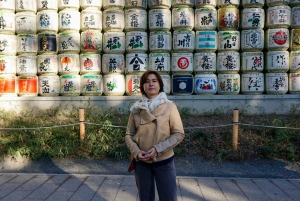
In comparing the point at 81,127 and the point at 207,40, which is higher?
the point at 207,40

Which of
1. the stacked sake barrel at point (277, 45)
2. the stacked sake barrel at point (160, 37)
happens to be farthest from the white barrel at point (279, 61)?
the stacked sake barrel at point (160, 37)

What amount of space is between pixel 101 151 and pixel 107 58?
8.29 feet

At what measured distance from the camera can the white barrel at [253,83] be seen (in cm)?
643

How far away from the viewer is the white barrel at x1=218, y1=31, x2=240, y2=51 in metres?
6.41

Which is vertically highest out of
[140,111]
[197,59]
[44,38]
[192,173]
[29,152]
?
[44,38]

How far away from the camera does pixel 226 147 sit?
16.6 ft

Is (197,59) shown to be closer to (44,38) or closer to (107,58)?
(107,58)

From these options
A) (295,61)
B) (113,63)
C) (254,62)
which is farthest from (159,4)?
(295,61)

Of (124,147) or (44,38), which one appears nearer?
(124,147)

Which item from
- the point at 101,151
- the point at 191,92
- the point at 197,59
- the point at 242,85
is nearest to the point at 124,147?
the point at 101,151

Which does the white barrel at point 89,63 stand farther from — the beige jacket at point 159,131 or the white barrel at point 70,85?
the beige jacket at point 159,131

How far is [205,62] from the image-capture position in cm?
646

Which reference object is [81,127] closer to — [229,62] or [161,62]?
[161,62]

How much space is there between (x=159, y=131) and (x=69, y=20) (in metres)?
5.26
